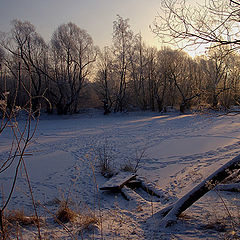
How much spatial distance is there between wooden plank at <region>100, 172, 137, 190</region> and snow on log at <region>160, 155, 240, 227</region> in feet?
7.24

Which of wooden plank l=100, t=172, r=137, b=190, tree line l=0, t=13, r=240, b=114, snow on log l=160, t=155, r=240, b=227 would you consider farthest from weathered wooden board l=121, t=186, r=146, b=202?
tree line l=0, t=13, r=240, b=114

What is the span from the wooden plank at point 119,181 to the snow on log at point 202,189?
221cm

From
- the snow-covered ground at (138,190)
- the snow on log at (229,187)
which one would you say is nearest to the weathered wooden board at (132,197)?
the snow-covered ground at (138,190)

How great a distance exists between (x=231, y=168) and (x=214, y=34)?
2.17m

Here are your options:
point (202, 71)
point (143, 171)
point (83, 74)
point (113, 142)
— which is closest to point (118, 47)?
point (83, 74)

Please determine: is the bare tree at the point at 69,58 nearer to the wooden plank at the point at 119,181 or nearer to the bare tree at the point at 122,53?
the bare tree at the point at 122,53

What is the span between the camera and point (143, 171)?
7.39 metres

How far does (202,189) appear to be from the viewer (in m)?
3.46

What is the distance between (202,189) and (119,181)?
9.35ft

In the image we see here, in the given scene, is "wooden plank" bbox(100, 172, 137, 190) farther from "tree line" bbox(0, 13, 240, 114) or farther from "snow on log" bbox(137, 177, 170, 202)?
"tree line" bbox(0, 13, 240, 114)

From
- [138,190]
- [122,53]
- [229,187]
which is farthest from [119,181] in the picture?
[122,53]

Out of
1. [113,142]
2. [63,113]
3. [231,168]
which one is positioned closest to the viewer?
[231,168]

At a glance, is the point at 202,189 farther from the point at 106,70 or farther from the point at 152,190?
the point at 106,70

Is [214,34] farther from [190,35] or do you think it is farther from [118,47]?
[118,47]
